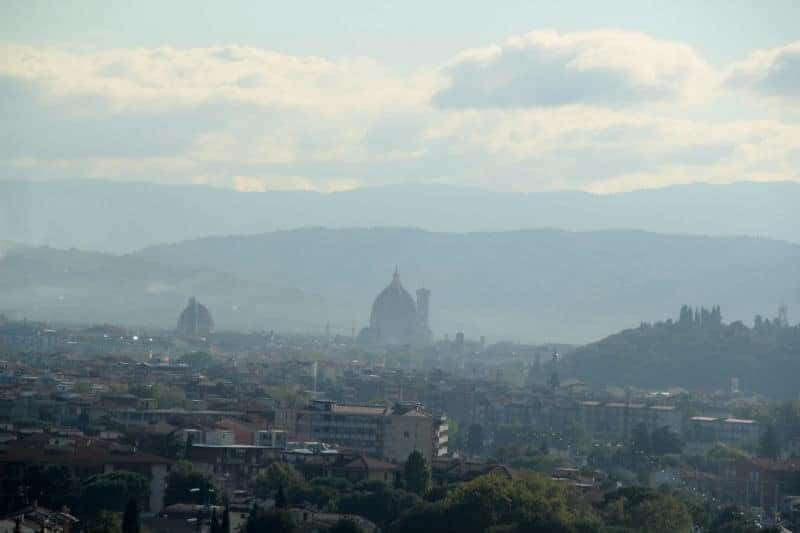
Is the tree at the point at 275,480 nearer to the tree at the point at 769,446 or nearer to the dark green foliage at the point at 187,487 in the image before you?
the dark green foliage at the point at 187,487

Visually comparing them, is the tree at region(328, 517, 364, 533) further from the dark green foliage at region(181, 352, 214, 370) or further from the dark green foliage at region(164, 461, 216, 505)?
the dark green foliage at region(181, 352, 214, 370)

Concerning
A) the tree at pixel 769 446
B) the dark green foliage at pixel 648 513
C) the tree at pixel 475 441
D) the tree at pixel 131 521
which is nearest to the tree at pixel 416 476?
the dark green foliage at pixel 648 513

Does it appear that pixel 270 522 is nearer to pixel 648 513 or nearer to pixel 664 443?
pixel 648 513

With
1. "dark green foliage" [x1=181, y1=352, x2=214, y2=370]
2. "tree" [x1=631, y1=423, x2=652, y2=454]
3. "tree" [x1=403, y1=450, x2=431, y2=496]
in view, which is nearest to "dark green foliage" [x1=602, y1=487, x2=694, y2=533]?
"tree" [x1=403, y1=450, x2=431, y2=496]

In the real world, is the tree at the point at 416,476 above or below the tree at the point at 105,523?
above

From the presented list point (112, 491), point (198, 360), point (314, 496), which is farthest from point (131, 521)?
point (198, 360)
